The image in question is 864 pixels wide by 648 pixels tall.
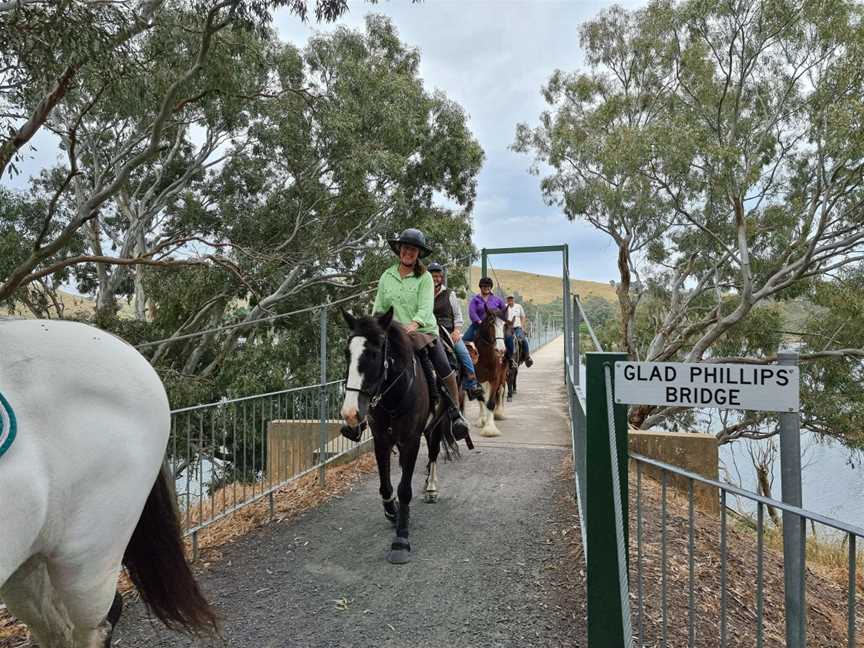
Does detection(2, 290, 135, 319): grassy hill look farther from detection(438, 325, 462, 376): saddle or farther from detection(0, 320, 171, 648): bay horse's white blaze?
detection(0, 320, 171, 648): bay horse's white blaze

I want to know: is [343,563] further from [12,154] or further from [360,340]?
[12,154]

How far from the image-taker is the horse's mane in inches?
146

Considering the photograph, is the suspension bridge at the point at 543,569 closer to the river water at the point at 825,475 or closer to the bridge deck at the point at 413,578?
the bridge deck at the point at 413,578

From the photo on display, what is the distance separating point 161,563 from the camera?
218 centimetres

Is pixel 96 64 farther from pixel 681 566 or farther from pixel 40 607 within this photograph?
pixel 681 566

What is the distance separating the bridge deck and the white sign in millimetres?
1708

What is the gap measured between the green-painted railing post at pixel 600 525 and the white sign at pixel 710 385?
330 millimetres

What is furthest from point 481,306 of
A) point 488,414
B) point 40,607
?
point 40,607

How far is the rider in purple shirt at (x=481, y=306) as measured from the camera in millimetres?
8219

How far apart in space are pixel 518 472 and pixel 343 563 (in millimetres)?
2890

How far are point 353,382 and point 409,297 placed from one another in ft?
3.96

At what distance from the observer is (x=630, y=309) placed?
1923 centimetres

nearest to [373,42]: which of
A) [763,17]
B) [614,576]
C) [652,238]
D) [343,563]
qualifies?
[763,17]

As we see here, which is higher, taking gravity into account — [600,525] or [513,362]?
[513,362]
